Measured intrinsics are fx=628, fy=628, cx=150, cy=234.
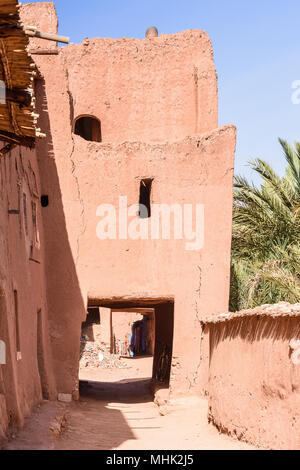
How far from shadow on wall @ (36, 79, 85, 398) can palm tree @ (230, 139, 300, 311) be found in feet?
14.6

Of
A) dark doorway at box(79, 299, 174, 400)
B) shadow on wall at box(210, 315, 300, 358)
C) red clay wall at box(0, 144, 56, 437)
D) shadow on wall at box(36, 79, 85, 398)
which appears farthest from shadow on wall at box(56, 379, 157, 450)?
shadow on wall at box(210, 315, 300, 358)

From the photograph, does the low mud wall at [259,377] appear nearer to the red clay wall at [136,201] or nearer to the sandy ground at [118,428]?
the sandy ground at [118,428]

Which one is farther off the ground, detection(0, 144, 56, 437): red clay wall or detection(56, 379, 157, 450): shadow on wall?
detection(0, 144, 56, 437): red clay wall

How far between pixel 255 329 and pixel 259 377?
670 mm

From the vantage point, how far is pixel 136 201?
14.6 meters

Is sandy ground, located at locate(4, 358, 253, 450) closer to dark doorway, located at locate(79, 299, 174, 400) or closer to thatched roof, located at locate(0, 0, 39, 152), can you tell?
dark doorway, located at locate(79, 299, 174, 400)

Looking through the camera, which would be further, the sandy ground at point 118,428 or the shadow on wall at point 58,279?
the shadow on wall at point 58,279

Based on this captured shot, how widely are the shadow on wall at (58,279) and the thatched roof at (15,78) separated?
6.93 m

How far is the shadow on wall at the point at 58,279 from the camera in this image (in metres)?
14.0

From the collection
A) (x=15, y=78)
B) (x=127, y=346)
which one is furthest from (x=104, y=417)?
(x=127, y=346)

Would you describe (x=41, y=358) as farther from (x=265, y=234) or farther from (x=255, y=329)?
(x=265, y=234)

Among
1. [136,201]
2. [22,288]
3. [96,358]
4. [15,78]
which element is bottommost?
[96,358]

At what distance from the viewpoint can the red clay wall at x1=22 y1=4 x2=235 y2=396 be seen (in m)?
→ 14.1

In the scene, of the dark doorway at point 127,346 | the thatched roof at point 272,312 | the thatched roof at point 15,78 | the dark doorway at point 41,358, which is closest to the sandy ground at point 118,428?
the dark doorway at point 41,358
